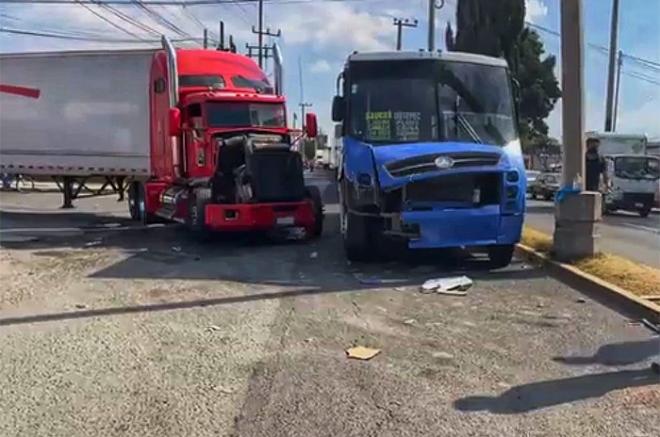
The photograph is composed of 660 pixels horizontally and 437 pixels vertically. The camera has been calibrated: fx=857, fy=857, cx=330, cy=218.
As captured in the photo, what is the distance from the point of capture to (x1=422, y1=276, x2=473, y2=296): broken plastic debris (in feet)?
32.4

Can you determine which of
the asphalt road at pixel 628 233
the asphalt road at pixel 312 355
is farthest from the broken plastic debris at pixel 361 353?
the asphalt road at pixel 628 233

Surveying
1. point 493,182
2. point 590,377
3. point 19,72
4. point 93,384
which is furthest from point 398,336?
point 19,72

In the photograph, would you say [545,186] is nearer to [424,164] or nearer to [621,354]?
[424,164]

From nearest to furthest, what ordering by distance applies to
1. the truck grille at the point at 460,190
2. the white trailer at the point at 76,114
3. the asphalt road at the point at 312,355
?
the asphalt road at the point at 312,355
the truck grille at the point at 460,190
the white trailer at the point at 76,114

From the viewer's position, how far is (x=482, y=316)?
27.8 feet

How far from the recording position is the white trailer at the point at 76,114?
20.5 metres

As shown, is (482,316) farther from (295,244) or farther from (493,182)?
(295,244)

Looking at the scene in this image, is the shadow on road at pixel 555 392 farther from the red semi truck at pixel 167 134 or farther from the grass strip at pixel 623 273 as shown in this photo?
the red semi truck at pixel 167 134

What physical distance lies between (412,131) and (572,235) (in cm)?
265

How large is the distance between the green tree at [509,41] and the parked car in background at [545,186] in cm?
226

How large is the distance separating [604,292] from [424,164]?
2.94 meters

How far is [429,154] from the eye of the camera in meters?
11.3

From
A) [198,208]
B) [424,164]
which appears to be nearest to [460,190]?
[424,164]

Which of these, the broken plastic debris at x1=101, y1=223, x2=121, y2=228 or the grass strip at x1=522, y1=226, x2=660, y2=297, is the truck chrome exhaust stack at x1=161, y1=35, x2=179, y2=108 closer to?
the broken plastic debris at x1=101, y1=223, x2=121, y2=228
